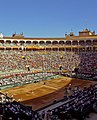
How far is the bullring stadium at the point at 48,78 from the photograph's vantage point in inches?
997

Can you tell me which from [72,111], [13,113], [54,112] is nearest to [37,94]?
[54,112]

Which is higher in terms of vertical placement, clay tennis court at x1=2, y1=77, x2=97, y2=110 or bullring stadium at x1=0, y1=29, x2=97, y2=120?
bullring stadium at x1=0, y1=29, x2=97, y2=120

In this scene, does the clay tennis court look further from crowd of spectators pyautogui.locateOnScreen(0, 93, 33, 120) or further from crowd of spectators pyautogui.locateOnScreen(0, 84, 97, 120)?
crowd of spectators pyautogui.locateOnScreen(0, 93, 33, 120)

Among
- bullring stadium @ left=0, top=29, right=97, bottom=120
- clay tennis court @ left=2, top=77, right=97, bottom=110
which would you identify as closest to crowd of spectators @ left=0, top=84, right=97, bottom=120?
bullring stadium @ left=0, top=29, right=97, bottom=120

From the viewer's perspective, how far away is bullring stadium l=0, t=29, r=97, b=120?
997 inches

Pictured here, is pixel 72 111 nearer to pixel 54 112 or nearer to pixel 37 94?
pixel 54 112

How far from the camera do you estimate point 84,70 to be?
62.6m

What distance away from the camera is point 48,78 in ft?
176

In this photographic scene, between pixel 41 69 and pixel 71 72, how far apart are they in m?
11.3

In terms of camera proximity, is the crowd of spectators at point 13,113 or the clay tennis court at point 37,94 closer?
the crowd of spectators at point 13,113

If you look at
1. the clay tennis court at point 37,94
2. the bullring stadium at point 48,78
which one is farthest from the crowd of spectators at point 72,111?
the clay tennis court at point 37,94

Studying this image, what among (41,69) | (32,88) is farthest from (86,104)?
(41,69)

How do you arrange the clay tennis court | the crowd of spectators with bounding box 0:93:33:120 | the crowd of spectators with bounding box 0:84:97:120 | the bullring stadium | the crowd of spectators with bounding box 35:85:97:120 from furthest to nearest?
the clay tennis court < the bullring stadium < the crowd of spectators with bounding box 35:85:97:120 < the crowd of spectators with bounding box 0:84:97:120 < the crowd of spectators with bounding box 0:93:33:120

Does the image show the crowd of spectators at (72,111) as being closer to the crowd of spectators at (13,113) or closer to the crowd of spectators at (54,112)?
the crowd of spectators at (54,112)
